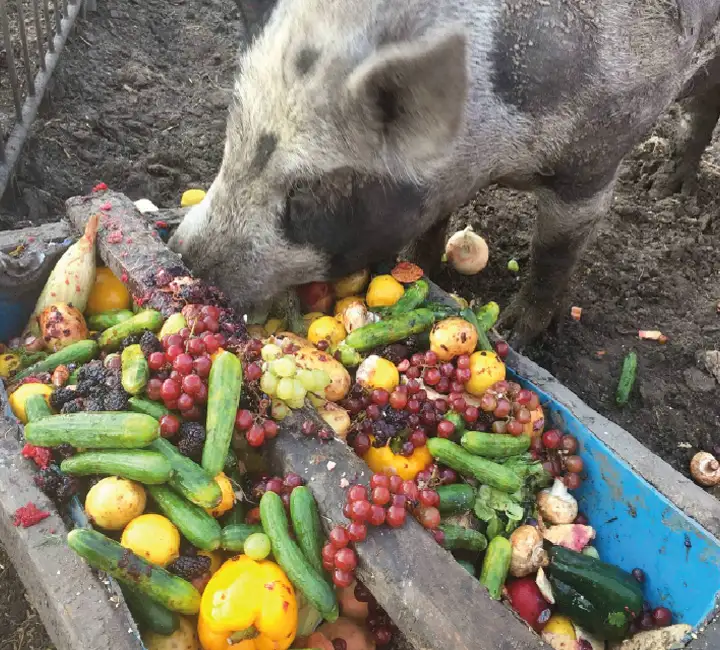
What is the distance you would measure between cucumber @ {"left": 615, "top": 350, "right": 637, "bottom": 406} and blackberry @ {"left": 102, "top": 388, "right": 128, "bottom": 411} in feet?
7.21

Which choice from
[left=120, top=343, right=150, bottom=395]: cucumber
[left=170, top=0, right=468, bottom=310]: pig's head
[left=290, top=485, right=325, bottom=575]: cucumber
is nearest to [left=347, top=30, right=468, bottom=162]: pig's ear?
[left=170, top=0, right=468, bottom=310]: pig's head

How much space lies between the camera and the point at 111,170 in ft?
12.8

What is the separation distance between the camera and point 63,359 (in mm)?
2061

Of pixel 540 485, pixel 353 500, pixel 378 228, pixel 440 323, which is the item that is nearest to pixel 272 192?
pixel 378 228

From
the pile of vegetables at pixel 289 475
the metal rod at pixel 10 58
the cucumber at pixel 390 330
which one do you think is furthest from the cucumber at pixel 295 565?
the metal rod at pixel 10 58

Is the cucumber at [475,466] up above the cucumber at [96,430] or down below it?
below

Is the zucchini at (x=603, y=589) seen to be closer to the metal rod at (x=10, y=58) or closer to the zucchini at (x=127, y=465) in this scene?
the zucchini at (x=127, y=465)

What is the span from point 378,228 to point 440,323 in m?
0.37

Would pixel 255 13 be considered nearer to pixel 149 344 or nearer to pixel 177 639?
pixel 149 344

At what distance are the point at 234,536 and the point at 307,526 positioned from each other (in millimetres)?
180

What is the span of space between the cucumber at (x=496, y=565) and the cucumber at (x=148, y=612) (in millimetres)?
834

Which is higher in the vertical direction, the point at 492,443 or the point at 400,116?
the point at 400,116

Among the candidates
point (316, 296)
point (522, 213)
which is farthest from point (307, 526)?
point (522, 213)

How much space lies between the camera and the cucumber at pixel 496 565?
1887mm
